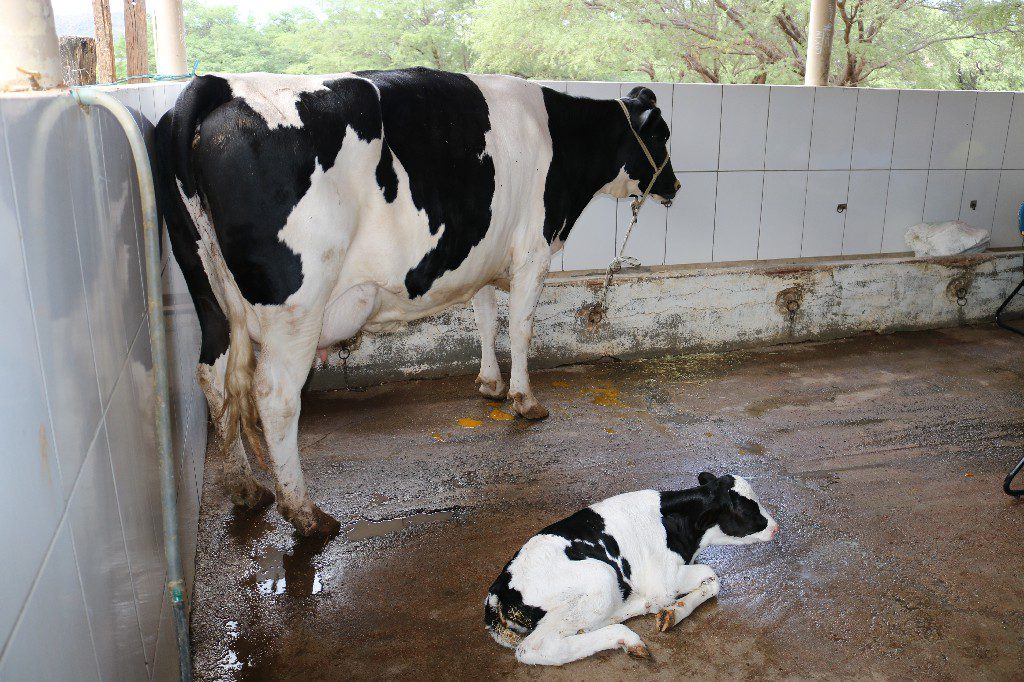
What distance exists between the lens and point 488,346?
4766mm

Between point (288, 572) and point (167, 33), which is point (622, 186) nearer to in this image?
point (288, 572)

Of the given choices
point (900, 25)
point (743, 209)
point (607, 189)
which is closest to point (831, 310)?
point (743, 209)

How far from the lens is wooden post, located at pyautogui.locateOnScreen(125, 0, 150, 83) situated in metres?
7.07

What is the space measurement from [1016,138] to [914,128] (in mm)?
1167

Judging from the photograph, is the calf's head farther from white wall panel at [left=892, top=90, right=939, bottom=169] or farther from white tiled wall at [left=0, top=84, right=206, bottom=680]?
white wall panel at [left=892, top=90, right=939, bottom=169]

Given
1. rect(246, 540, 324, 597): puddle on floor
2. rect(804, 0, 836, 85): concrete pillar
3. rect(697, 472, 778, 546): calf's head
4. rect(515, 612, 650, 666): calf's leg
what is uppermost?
rect(804, 0, 836, 85): concrete pillar

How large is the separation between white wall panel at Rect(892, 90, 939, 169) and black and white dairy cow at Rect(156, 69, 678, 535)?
370 centimetres

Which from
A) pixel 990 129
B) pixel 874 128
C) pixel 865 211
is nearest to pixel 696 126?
pixel 874 128

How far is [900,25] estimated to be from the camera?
9953 mm

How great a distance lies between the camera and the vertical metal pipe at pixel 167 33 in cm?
675

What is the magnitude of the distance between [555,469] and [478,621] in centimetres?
126

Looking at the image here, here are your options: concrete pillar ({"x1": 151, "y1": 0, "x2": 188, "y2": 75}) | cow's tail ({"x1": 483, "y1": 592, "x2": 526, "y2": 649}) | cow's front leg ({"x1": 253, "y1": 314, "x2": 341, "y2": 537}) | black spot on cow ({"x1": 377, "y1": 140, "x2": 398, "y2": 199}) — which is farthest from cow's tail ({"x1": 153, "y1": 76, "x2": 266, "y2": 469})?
concrete pillar ({"x1": 151, "y1": 0, "x2": 188, "y2": 75})

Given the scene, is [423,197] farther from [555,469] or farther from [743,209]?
[743,209]

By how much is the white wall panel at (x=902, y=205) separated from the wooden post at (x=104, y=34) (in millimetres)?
6508
